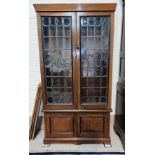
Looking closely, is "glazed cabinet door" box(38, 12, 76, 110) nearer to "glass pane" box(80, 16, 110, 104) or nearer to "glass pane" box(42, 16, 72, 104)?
"glass pane" box(42, 16, 72, 104)

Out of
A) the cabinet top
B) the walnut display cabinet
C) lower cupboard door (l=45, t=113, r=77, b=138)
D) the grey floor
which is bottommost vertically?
the grey floor

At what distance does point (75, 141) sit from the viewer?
7.30 ft

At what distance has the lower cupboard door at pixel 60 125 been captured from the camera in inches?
86.1

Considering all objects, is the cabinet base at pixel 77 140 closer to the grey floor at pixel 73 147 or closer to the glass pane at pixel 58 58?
the grey floor at pixel 73 147

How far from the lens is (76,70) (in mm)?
2084

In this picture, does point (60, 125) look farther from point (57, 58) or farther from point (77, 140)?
point (57, 58)

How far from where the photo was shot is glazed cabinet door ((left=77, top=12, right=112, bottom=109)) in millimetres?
2018

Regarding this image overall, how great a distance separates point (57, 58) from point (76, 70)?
307 millimetres

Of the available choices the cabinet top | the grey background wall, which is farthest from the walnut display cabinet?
the grey background wall

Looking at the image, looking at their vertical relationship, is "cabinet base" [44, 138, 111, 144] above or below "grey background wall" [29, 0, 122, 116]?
below

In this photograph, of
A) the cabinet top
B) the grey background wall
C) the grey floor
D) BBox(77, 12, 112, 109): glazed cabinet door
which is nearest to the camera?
the cabinet top

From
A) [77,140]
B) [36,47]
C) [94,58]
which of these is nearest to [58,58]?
[94,58]
